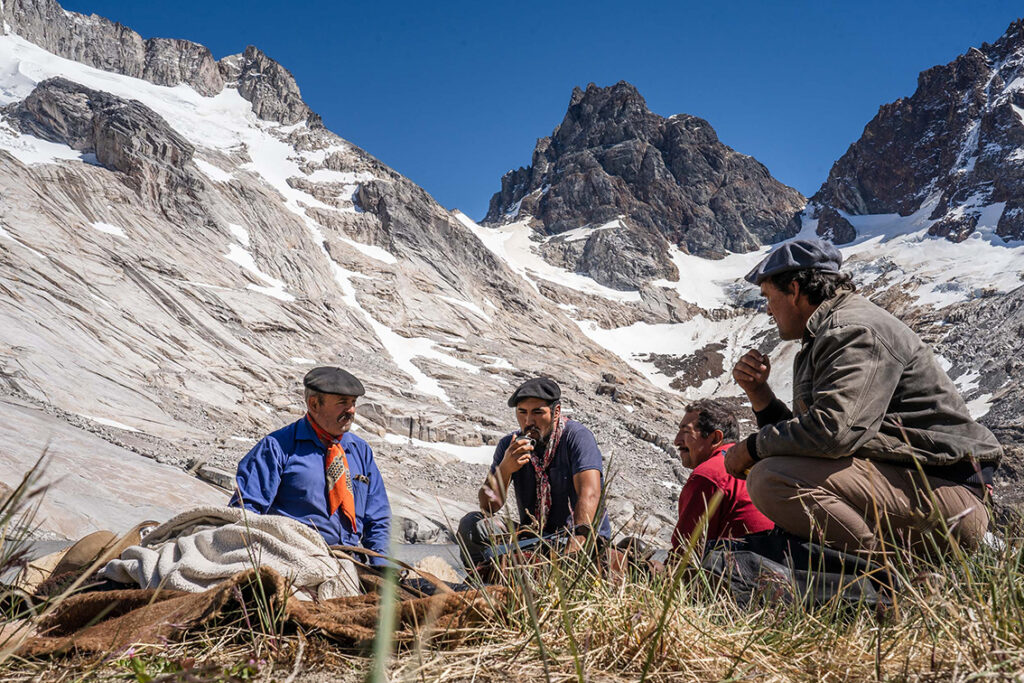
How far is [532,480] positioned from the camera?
4.54 metres

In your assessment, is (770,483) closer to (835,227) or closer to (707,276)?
(707,276)

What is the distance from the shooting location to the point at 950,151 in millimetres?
112000

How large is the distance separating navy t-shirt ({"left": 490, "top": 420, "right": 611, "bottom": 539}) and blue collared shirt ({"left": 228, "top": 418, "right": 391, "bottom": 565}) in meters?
0.95

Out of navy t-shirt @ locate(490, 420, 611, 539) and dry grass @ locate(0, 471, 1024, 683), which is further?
navy t-shirt @ locate(490, 420, 611, 539)

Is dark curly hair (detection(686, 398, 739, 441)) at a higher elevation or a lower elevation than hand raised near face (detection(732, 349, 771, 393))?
lower

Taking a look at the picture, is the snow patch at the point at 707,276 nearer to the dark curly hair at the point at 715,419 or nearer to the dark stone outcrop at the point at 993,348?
the dark stone outcrop at the point at 993,348

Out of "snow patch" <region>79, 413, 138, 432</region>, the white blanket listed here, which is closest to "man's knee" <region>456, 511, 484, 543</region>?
the white blanket

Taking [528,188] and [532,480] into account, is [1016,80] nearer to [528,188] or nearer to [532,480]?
[528,188]

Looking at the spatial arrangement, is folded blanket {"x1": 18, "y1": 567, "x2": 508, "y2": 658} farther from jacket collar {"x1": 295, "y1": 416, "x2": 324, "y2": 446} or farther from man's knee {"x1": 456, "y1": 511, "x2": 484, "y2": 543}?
jacket collar {"x1": 295, "y1": 416, "x2": 324, "y2": 446}

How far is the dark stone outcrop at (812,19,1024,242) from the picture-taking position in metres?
96.9

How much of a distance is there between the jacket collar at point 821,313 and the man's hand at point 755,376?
23 centimetres

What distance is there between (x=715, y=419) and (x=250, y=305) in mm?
41239

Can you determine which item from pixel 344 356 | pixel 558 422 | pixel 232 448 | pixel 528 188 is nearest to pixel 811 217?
pixel 528 188

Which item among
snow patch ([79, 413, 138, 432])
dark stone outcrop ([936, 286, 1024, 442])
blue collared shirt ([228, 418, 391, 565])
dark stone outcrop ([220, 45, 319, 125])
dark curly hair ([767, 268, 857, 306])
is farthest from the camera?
dark stone outcrop ([220, 45, 319, 125])
